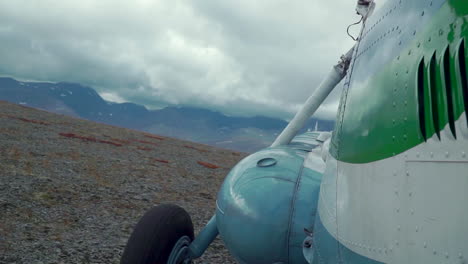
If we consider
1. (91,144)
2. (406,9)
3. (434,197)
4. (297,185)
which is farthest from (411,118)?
(91,144)

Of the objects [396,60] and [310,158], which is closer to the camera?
[396,60]

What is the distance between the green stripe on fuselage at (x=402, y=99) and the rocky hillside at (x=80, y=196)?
22.0 ft

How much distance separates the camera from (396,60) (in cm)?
243

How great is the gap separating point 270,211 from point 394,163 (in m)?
2.86

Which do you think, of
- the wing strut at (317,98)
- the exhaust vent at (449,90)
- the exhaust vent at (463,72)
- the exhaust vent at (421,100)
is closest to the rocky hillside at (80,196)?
the wing strut at (317,98)

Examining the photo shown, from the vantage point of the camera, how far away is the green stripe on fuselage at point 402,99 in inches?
68.1

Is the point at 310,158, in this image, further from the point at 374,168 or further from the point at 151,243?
the point at 374,168

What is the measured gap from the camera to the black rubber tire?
16.8 ft

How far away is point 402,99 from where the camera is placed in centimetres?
219

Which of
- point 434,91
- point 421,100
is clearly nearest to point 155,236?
point 421,100

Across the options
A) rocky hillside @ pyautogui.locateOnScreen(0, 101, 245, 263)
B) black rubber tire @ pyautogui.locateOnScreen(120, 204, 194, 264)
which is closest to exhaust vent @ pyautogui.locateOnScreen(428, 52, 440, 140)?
black rubber tire @ pyautogui.locateOnScreen(120, 204, 194, 264)

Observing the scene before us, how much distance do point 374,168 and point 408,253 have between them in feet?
2.18

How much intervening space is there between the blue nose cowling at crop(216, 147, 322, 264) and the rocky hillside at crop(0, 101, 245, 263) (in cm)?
382

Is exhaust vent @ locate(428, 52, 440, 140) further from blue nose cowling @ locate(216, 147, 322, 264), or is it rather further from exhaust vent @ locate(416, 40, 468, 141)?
blue nose cowling @ locate(216, 147, 322, 264)
